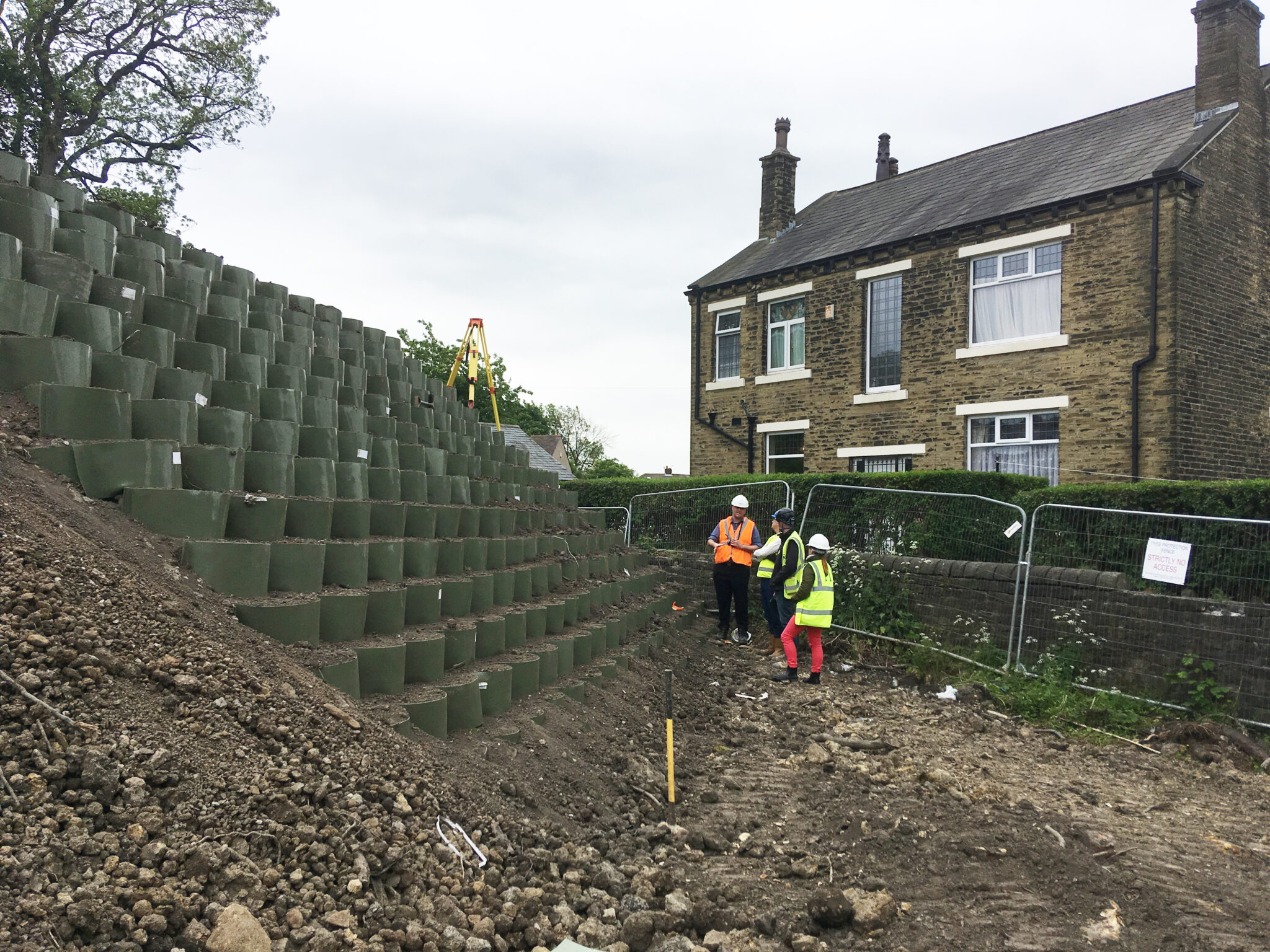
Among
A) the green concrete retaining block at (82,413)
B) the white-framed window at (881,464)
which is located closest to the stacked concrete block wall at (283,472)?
the green concrete retaining block at (82,413)

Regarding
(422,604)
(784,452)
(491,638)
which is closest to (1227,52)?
(784,452)

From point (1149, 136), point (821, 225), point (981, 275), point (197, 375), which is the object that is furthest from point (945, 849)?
point (821, 225)

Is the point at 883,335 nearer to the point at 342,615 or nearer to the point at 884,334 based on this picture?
the point at 884,334

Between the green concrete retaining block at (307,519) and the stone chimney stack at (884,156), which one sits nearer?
the green concrete retaining block at (307,519)

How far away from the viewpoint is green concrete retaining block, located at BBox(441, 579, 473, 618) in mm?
6312

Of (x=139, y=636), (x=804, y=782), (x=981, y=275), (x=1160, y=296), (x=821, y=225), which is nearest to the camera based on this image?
(x=139, y=636)

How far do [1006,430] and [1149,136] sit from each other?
18.7ft

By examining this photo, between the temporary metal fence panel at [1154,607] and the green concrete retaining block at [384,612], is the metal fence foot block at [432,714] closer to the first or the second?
the green concrete retaining block at [384,612]

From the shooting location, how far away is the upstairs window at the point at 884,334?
17.5m

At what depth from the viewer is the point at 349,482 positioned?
6711 millimetres

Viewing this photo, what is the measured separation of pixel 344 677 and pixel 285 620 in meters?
0.43

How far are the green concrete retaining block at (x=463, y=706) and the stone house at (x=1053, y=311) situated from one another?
12.0 metres

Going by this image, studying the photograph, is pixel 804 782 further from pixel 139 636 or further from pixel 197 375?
pixel 197 375

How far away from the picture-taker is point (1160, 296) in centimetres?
1388
